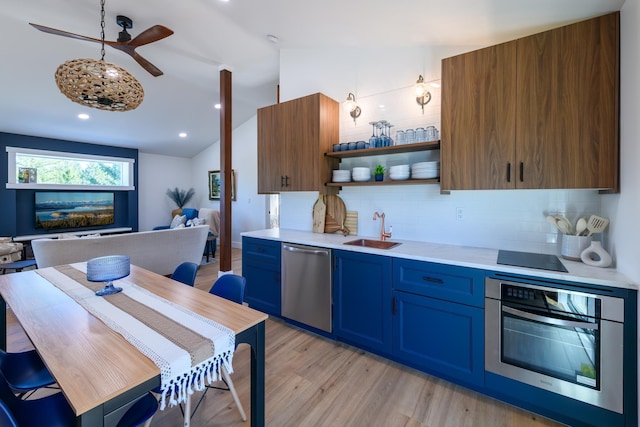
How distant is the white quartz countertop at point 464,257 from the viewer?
1.51 m

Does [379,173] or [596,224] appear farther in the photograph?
[379,173]

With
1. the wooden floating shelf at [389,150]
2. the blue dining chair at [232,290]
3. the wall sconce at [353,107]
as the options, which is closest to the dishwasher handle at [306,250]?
the blue dining chair at [232,290]

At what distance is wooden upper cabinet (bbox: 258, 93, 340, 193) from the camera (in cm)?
286

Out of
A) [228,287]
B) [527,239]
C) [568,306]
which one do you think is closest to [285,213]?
[228,287]

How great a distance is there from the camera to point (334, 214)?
3.13 meters

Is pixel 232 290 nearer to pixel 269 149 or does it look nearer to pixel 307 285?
pixel 307 285

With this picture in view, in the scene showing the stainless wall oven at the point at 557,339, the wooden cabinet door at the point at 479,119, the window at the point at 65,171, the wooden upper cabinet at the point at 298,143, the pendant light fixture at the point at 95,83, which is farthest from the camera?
the window at the point at 65,171

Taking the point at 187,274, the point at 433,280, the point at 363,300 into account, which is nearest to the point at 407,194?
the point at 433,280

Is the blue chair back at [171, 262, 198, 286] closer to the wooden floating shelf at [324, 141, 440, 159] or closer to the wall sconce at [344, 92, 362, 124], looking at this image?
the wooden floating shelf at [324, 141, 440, 159]

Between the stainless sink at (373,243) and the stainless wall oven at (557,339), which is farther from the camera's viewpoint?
the stainless sink at (373,243)

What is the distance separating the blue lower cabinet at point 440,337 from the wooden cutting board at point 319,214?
1264 millimetres

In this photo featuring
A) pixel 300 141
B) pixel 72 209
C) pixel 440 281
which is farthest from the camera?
pixel 72 209

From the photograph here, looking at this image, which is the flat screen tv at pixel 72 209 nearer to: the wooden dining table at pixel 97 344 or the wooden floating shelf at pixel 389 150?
the wooden dining table at pixel 97 344

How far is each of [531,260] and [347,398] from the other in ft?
5.07
